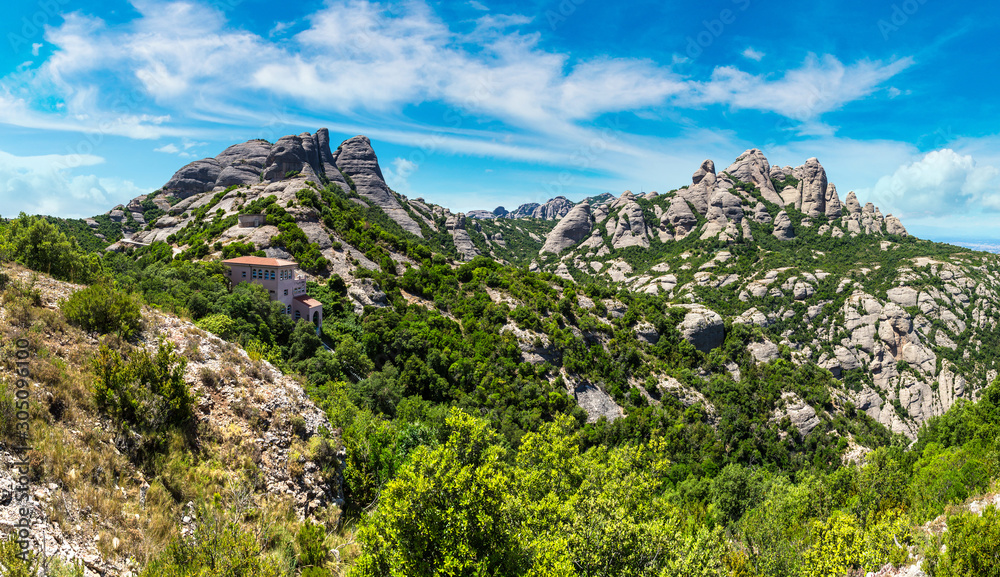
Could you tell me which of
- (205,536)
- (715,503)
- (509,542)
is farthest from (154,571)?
(715,503)

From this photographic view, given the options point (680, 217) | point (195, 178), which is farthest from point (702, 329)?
point (195, 178)

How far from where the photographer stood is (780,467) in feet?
188

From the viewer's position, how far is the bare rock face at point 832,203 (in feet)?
486

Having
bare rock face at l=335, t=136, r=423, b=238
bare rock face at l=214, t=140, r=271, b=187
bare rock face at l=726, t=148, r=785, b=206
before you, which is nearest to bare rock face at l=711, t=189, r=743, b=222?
bare rock face at l=726, t=148, r=785, b=206

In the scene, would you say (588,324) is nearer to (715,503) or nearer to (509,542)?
(715,503)

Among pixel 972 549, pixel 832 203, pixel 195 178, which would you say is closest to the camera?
pixel 972 549

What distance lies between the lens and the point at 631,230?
172 m

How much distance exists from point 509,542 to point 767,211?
7157 inches

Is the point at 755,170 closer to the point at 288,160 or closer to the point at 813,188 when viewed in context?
the point at 813,188

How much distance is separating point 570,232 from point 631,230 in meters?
30.1

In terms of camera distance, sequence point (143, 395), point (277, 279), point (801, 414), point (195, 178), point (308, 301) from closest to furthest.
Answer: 1. point (143, 395)
2. point (277, 279)
3. point (308, 301)
4. point (801, 414)
5. point (195, 178)

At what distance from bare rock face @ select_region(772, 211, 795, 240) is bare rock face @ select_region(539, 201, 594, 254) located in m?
73.3

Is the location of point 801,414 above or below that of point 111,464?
below

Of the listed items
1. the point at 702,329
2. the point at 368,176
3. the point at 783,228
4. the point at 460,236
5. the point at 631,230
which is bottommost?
the point at 702,329
